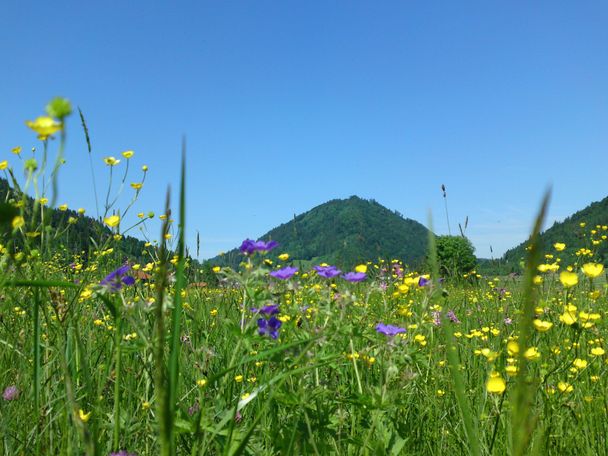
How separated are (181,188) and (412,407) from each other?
1.95 metres

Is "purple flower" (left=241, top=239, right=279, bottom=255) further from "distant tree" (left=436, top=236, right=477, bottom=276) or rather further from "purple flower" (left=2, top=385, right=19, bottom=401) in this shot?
"purple flower" (left=2, top=385, right=19, bottom=401)

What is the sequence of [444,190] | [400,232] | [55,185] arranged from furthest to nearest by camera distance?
[400,232], [444,190], [55,185]

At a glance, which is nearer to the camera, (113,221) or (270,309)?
(270,309)

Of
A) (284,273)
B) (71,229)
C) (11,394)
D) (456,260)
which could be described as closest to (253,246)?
(284,273)

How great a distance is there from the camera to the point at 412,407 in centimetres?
229

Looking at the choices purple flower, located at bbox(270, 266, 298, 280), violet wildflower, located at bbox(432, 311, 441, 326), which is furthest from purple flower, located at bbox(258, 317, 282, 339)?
violet wildflower, located at bbox(432, 311, 441, 326)

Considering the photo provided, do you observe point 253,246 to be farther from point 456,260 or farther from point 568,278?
point 456,260

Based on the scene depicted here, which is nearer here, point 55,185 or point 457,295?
point 55,185

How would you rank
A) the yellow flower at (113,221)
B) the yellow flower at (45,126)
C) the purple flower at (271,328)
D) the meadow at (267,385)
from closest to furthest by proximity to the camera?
the yellow flower at (45,126), the meadow at (267,385), the purple flower at (271,328), the yellow flower at (113,221)

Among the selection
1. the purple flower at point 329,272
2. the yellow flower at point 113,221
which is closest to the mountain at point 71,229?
the yellow flower at point 113,221

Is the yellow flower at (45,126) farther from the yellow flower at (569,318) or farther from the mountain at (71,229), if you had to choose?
the yellow flower at (569,318)

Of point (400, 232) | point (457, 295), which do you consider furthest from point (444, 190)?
point (400, 232)

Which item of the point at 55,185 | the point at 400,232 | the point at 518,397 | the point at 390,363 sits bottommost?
the point at 390,363

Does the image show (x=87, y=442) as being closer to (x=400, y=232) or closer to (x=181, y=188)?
(x=181, y=188)
